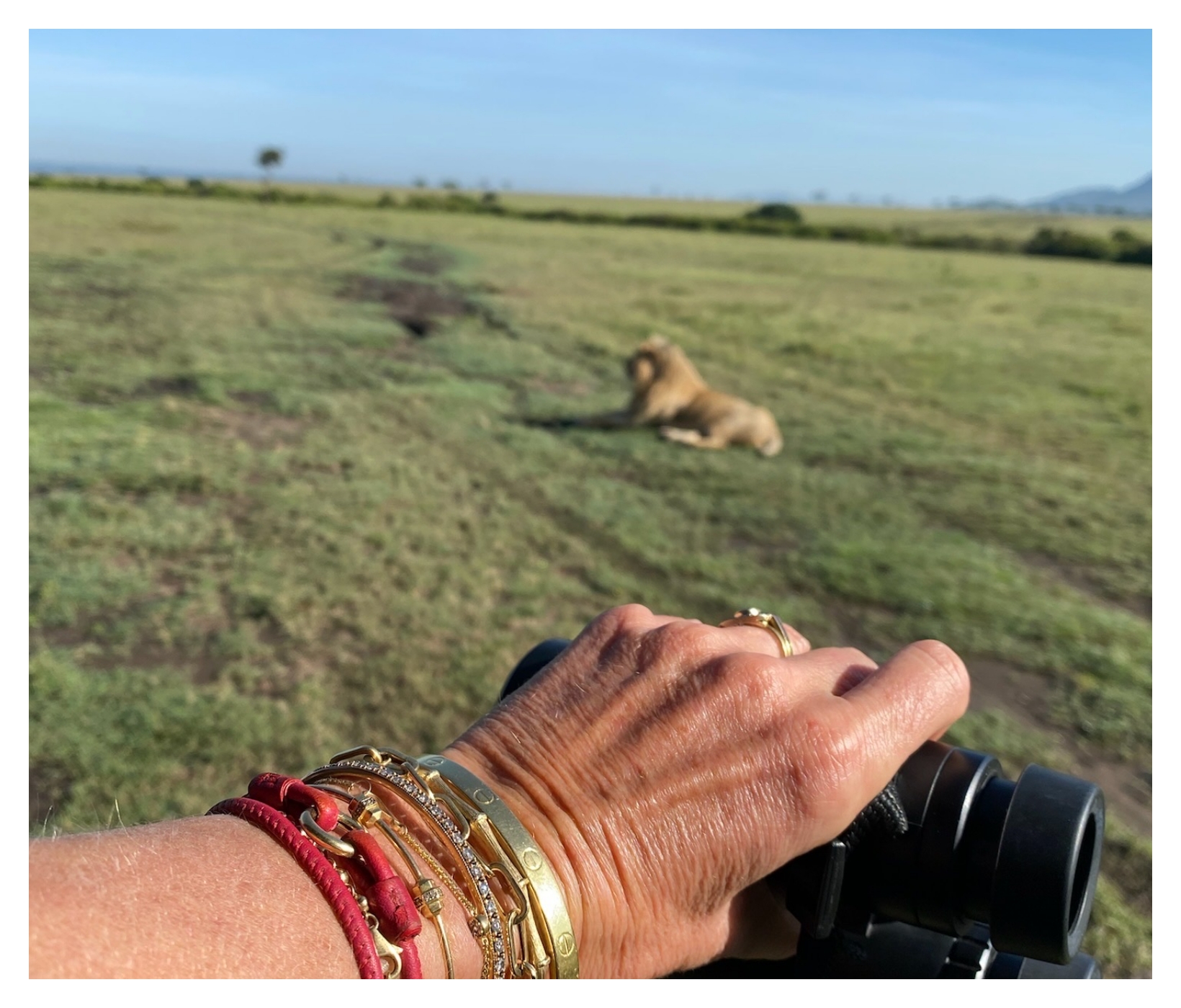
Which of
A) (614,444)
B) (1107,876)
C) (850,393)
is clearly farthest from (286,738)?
(850,393)

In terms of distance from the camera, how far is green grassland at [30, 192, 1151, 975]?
3846 mm

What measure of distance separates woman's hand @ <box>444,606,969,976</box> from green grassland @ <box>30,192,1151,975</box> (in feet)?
3.64

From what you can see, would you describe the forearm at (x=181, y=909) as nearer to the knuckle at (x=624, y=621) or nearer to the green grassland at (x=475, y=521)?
the knuckle at (x=624, y=621)

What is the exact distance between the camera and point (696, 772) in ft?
3.54

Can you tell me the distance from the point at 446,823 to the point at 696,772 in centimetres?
29

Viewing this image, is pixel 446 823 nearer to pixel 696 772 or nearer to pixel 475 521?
pixel 696 772

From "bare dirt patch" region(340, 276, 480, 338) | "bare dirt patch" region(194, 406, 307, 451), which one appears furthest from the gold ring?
"bare dirt patch" region(340, 276, 480, 338)

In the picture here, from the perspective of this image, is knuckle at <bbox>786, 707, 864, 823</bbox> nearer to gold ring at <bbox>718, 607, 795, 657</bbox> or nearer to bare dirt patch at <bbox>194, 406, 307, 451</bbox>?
gold ring at <bbox>718, 607, 795, 657</bbox>

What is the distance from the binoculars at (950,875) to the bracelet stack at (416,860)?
0.33 metres

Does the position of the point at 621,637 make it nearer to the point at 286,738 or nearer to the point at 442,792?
the point at 442,792

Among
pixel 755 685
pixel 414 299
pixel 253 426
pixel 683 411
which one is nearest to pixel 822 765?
pixel 755 685

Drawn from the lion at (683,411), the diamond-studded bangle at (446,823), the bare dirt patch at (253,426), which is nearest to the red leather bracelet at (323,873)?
the diamond-studded bangle at (446,823)

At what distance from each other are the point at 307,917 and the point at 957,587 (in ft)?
17.2

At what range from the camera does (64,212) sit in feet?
70.8
